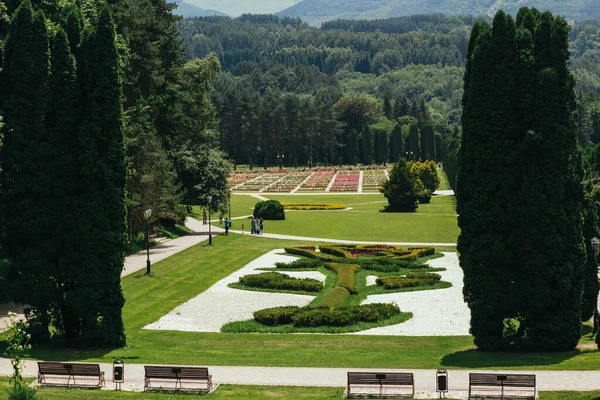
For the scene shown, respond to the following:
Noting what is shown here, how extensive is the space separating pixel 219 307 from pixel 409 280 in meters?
9.81

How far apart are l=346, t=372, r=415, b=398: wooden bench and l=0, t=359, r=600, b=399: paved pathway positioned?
0.38m

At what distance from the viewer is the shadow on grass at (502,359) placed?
888 inches

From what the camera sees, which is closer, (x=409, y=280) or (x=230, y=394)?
(x=230, y=394)

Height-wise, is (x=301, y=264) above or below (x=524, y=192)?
below

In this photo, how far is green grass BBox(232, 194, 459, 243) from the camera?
2345 inches

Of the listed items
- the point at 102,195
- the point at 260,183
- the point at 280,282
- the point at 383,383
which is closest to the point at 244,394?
the point at 383,383

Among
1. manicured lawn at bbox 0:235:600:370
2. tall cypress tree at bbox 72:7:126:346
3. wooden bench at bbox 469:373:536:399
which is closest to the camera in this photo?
wooden bench at bbox 469:373:536:399

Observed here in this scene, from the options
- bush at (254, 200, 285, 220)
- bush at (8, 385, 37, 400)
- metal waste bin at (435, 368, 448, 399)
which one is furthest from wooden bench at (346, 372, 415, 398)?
bush at (254, 200, 285, 220)

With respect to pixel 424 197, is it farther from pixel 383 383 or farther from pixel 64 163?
pixel 383 383

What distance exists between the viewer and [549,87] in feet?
81.1

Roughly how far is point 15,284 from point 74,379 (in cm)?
644

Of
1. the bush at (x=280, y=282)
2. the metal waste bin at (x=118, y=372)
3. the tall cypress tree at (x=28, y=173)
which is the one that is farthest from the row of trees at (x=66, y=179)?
the bush at (x=280, y=282)

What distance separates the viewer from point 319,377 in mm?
21328

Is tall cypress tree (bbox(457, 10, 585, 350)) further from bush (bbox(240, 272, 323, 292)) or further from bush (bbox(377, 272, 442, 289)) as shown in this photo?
bush (bbox(240, 272, 323, 292))
